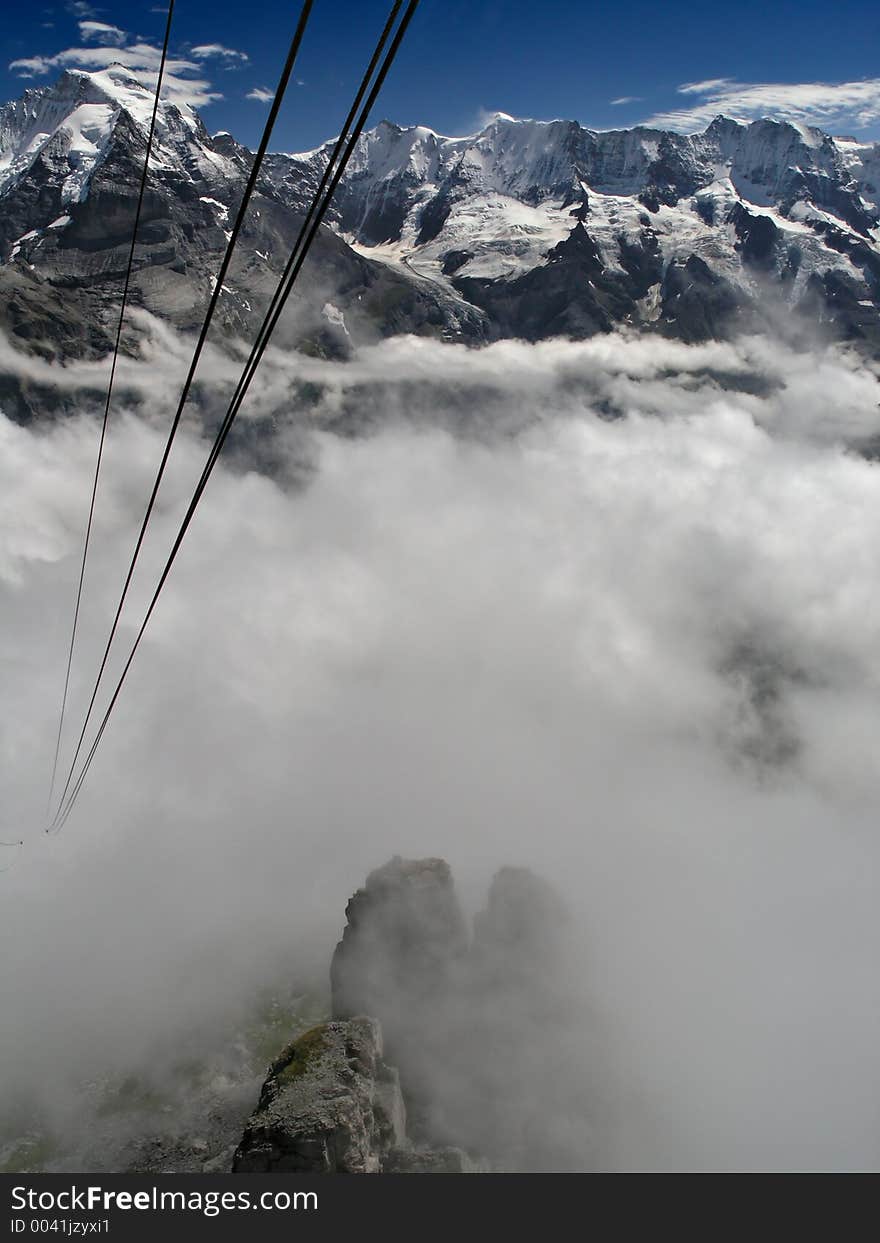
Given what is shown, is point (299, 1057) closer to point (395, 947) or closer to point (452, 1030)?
point (395, 947)

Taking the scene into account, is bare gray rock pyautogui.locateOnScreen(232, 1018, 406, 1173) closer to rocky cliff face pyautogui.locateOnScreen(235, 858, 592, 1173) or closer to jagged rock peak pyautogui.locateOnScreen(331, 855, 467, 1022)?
rocky cliff face pyautogui.locateOnScreen(235, 858, 592, 1173)

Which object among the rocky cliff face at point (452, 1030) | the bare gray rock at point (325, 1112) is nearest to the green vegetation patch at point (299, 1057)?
the bare gray rock at point (325, 1112)

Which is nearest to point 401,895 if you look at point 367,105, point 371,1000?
point 371,1000

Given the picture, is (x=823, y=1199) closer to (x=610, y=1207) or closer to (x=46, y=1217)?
(x=610, y=1207)

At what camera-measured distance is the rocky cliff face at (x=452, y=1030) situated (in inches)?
3401

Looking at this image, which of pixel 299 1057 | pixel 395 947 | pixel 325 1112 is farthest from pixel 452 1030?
pixel 325 1112

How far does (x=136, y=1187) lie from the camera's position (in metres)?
45.9

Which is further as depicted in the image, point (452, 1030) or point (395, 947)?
point (395, 947)

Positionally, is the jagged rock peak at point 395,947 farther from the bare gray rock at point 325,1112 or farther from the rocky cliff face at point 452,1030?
the bare gray rock at point 325,1112

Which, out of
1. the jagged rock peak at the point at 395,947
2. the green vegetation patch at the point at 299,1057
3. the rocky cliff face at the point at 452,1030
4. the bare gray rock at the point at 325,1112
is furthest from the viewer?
the jagged rock peak at the point at 395,947

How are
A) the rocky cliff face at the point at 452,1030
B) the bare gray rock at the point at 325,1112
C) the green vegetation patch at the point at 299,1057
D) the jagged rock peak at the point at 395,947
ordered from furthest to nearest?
the jagged rock peak at the point at 395,947
the rocky cliff face at the point at 452,1030
the green vegetation patch at the point at 299,1057
the bare gray rock at the point at 325,1112

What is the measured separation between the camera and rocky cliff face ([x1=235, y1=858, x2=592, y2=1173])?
86.4m

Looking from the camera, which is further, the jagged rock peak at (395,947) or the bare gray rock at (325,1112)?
the jagged rock peak at (395,947)

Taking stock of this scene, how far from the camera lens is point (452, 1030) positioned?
119562 mm
